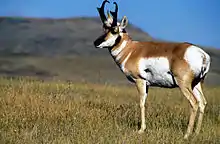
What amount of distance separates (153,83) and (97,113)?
66.5 inches

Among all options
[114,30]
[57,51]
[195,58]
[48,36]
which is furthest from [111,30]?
[48,36]

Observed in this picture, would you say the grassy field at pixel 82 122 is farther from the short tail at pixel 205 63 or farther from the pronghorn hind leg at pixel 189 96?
the short tail at pixel 205 63

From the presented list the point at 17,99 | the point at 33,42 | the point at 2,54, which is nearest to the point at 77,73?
the point at 2,54

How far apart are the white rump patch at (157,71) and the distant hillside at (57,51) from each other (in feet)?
127

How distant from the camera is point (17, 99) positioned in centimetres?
1105

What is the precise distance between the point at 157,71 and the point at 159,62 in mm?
192

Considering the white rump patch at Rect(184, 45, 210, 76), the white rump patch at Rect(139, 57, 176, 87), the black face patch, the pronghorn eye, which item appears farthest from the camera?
the pronghorn eye

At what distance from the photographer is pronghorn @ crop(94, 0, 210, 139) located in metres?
9.05

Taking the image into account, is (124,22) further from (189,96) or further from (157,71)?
(189,96)

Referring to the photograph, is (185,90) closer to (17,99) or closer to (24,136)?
(24,136)

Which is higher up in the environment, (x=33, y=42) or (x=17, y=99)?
(x=17, y=99)

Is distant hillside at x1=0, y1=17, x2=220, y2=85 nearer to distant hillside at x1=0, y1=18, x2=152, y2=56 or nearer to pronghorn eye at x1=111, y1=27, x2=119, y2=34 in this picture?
distant hillside at x1=0, y1=18, x2=152, y2=56

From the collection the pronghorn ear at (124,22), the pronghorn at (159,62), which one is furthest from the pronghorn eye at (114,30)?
the pronghorn ear at (124,22)

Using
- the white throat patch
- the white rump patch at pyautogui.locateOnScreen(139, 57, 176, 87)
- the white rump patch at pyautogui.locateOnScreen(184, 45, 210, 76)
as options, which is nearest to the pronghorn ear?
the white throat patch
